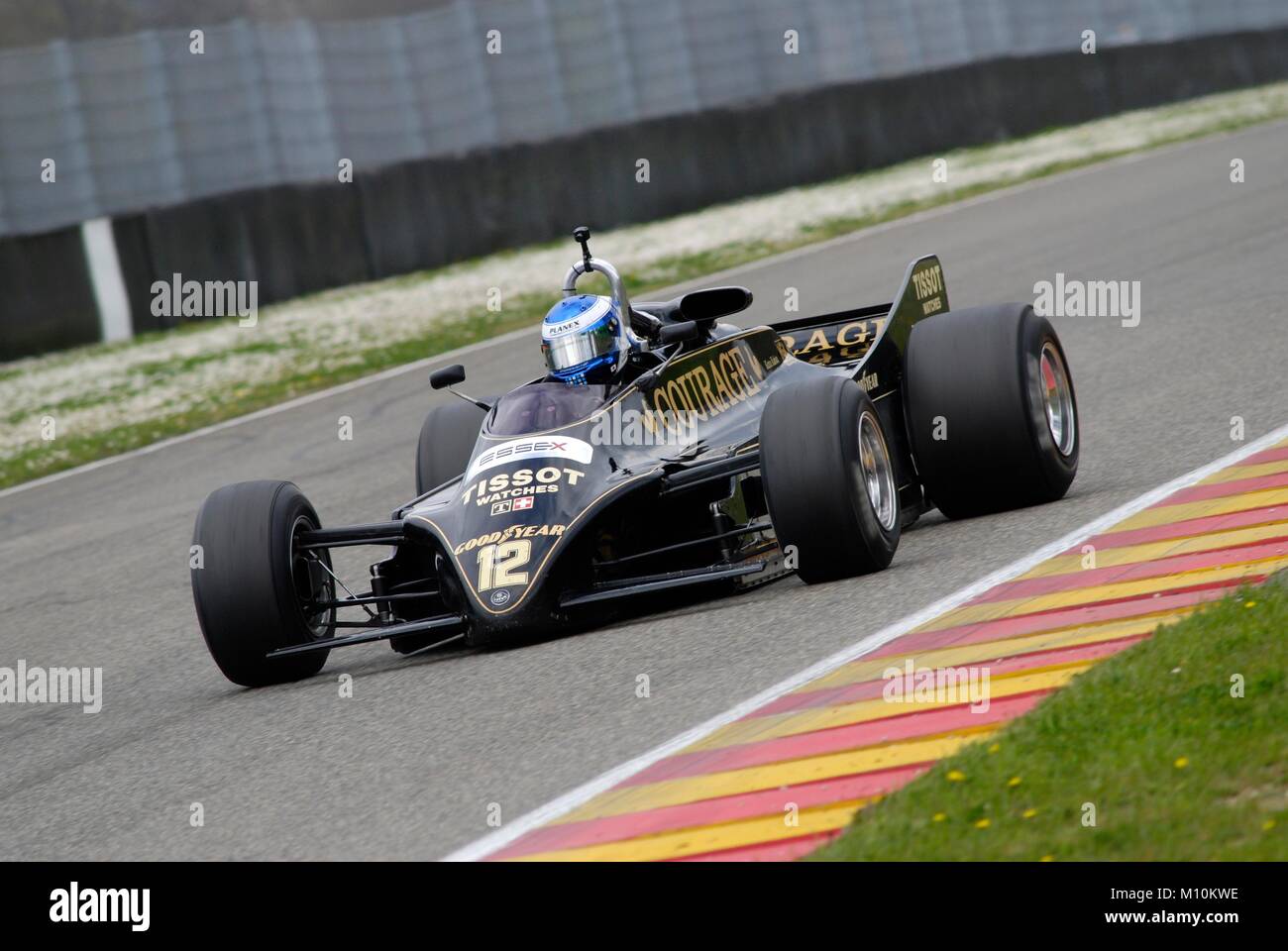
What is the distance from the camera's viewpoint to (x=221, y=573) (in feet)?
22.2

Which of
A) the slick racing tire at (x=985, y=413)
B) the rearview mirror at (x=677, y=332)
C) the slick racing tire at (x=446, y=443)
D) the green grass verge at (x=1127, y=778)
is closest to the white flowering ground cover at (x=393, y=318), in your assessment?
the slick racing tire at (x=446, y=443)

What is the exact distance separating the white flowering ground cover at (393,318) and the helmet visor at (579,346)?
25.6 ft

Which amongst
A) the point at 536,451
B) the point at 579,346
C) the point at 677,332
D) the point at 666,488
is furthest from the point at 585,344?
the point at 666,488

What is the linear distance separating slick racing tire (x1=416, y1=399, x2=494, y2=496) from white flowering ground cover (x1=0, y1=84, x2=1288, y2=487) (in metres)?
6.34

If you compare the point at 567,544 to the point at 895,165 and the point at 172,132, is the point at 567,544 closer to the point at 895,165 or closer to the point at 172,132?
the point at 172,132

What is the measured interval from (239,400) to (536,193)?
19.5 feet

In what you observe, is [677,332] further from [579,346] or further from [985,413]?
[985,413]

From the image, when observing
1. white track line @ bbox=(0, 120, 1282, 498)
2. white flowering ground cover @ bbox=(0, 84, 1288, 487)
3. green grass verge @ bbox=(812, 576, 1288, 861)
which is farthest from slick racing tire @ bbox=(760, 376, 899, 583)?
white flowering ground cover @ bbox=(0, 84, 1288, 487)

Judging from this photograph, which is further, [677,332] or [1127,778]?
[677,332]

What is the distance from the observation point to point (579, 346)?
7.28m

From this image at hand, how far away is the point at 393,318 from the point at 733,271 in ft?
10.9

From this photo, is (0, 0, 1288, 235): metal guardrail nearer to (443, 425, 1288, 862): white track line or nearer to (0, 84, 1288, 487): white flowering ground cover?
(0, 84, 1288, 487): white flowering ground cover

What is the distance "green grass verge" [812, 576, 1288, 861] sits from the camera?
392 cm

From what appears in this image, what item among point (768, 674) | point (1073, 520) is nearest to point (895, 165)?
point (1073, 520)
